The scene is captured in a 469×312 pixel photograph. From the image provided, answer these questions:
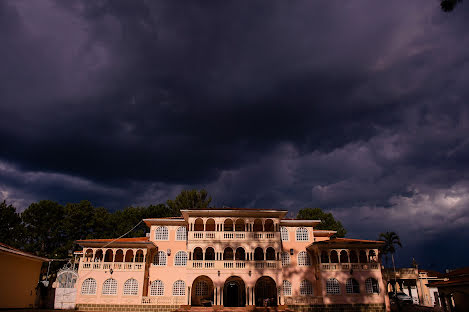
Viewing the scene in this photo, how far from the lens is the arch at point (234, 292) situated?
33906 mm

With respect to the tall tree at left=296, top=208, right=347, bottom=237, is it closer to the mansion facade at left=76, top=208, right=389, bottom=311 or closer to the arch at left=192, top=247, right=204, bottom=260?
the mansion facade at left=76, top=208, right=389, bottom=311

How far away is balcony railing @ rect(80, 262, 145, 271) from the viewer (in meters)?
31.4

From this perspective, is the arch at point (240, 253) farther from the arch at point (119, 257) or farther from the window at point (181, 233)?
the arch at point (119, 257)

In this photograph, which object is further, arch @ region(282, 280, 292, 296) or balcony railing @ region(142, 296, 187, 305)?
arch @ region(282, 280, 292, 296)

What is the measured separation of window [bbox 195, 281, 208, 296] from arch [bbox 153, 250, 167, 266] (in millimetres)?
4703

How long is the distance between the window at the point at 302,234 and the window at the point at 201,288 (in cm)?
1211

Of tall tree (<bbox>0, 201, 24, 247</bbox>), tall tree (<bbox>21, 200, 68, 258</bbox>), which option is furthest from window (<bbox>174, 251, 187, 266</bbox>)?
tall tree (<bbox>0, 201, 24, 247</bbox>)

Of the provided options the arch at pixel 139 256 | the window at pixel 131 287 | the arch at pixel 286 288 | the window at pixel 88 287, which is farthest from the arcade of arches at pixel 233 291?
the window at pixel 88 287

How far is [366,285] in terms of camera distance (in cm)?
3156

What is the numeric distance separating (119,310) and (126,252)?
5.91 meters

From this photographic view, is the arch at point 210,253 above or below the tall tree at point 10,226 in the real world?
below

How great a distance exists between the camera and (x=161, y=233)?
34.7 m

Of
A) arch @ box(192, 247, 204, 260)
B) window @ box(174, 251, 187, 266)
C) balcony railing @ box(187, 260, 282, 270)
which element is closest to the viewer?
balcony railing @ box(187, 260, 282, 270)

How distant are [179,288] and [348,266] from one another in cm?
1860
